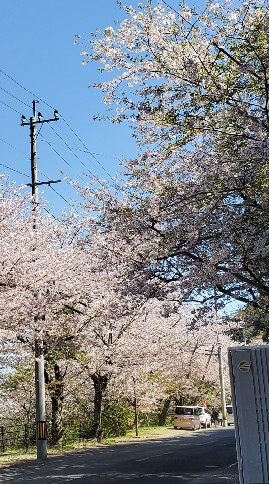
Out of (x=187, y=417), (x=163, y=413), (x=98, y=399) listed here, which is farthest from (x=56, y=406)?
(x=163, y=413)

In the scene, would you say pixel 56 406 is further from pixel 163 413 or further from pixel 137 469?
pixel 163 413

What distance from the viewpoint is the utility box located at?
489cm

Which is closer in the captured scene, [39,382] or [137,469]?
[137,469]

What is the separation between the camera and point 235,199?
11492mm

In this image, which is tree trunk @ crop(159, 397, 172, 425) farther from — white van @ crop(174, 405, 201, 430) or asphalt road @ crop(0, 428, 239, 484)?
asphalt road @ crop(0, 428, 239, 484)

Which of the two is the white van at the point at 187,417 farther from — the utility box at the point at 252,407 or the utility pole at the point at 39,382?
the utility box at the point at 252,407

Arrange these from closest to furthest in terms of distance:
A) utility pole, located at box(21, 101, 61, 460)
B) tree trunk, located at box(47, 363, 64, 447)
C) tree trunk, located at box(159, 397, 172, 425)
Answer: utility pole, located at box(21, 101, 61, 460) → tree trunk, located at box(47, 363, 64, 447) → tree trunk, located at box(159, 397, 172, 425)

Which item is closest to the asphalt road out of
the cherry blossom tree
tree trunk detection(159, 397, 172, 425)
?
the cherry blossom tree

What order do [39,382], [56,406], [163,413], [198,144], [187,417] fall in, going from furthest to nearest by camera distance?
[163,413], [187,417], [56,406], [39,382], [198,144]

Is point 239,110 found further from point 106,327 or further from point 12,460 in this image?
point 106,327

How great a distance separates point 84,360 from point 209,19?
66.3 ft

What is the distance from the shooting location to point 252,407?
495cm

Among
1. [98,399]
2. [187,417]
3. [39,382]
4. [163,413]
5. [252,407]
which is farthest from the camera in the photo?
[163,413]

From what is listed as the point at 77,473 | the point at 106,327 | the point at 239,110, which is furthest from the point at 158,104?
the point at 106,327
